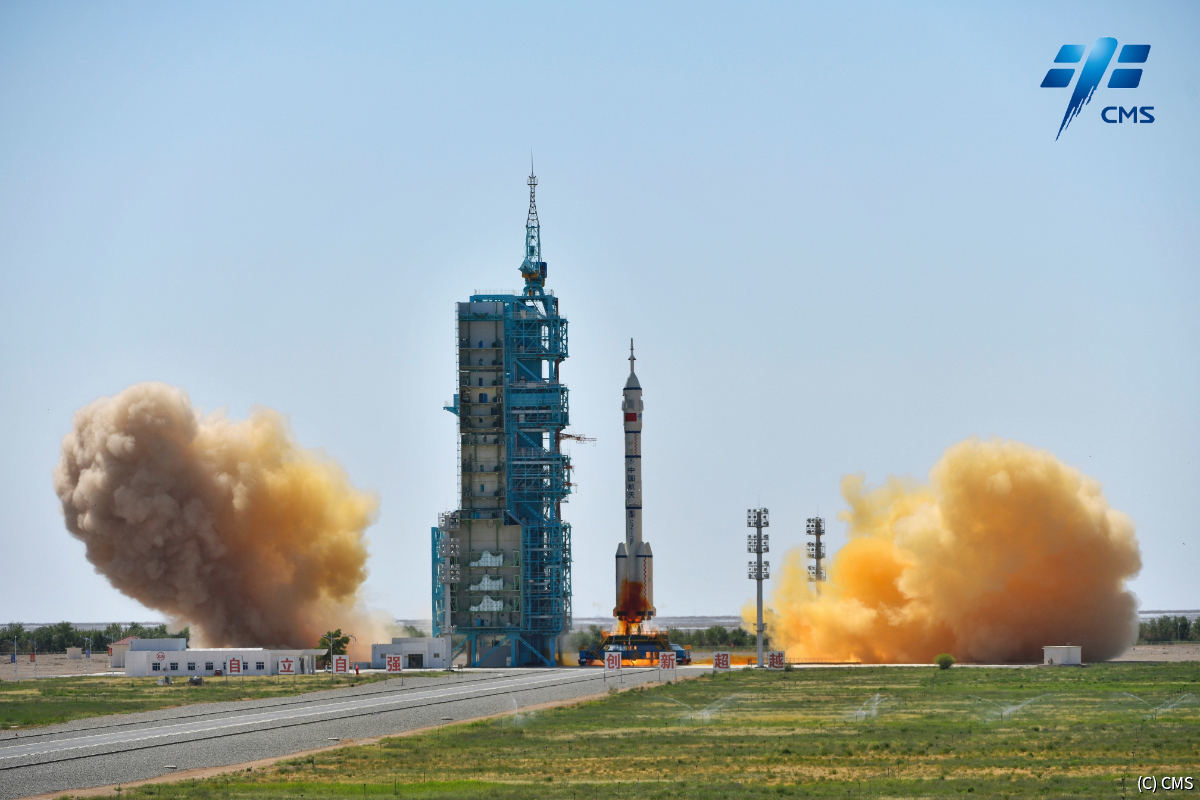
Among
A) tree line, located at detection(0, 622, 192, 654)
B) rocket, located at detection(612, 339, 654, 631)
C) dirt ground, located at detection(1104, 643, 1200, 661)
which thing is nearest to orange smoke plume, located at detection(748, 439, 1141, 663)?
dirt ground, located at detection(1104, 643, 1200, 661)

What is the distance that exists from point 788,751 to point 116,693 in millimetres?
44084

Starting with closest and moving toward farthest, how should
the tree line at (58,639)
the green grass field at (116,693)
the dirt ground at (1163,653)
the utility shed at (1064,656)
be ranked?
1. the green grass field at (116,693)
2. the utility shed at (1064,656)
3. the dirt ground at (1163,653)
4. the tree line at (58,639)

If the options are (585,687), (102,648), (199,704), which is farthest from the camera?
(102,648)

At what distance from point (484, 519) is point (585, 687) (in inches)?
1183

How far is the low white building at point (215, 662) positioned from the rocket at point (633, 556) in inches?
888

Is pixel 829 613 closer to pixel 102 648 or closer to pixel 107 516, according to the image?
pixel 107 516

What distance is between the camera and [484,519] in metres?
108

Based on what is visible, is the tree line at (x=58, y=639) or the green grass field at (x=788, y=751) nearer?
the green grass field at (x=788, y=751)

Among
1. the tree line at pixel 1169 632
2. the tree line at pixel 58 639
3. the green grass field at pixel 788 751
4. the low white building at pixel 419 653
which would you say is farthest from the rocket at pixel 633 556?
the tree line at pixel 58 639

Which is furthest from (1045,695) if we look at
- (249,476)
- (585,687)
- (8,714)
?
(249,476)

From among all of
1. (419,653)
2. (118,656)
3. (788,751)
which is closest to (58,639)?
(118,656)

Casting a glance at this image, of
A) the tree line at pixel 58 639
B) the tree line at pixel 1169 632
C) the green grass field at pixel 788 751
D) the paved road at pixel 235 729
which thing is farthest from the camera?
the tree line at pixel 58 639

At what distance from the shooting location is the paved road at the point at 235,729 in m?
43.6

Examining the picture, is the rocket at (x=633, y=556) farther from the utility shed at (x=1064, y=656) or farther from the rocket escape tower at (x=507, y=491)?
the utility shed at (x=1064, y=656)
